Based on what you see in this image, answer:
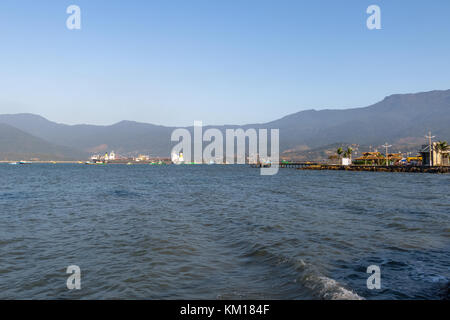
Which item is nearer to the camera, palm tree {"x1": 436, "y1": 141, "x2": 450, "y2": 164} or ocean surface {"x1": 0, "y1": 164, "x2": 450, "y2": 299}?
ocean surface {"x1": 0, "y1": 164, "x2": 450, "y2": 299}

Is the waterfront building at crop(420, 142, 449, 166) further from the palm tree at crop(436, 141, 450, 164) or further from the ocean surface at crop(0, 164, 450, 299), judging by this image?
the ocean surface at crop(0, 164, 450, 299)

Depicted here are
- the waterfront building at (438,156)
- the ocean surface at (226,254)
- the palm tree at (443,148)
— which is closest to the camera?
the ocean surface at (226,254)

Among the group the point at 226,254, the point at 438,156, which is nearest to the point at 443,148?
the point at 438,156

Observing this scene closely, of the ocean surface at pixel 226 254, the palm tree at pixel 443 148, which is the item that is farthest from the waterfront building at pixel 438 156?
the ocean surface at pixel 226 254

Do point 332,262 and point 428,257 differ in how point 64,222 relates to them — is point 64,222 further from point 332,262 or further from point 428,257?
point 428,257

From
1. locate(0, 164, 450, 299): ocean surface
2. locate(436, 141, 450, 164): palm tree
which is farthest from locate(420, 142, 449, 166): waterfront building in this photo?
locate(0, 164, 450, 299): ocean surface

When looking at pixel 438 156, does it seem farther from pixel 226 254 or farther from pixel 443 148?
pixel 226 254

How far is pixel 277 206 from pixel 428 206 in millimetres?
12183

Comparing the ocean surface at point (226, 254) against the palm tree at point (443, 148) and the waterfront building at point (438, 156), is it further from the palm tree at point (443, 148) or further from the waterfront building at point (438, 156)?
the palm tree at point (443, 148)

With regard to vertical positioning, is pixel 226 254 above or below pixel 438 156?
below

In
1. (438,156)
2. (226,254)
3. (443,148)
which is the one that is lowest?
(226,254)
